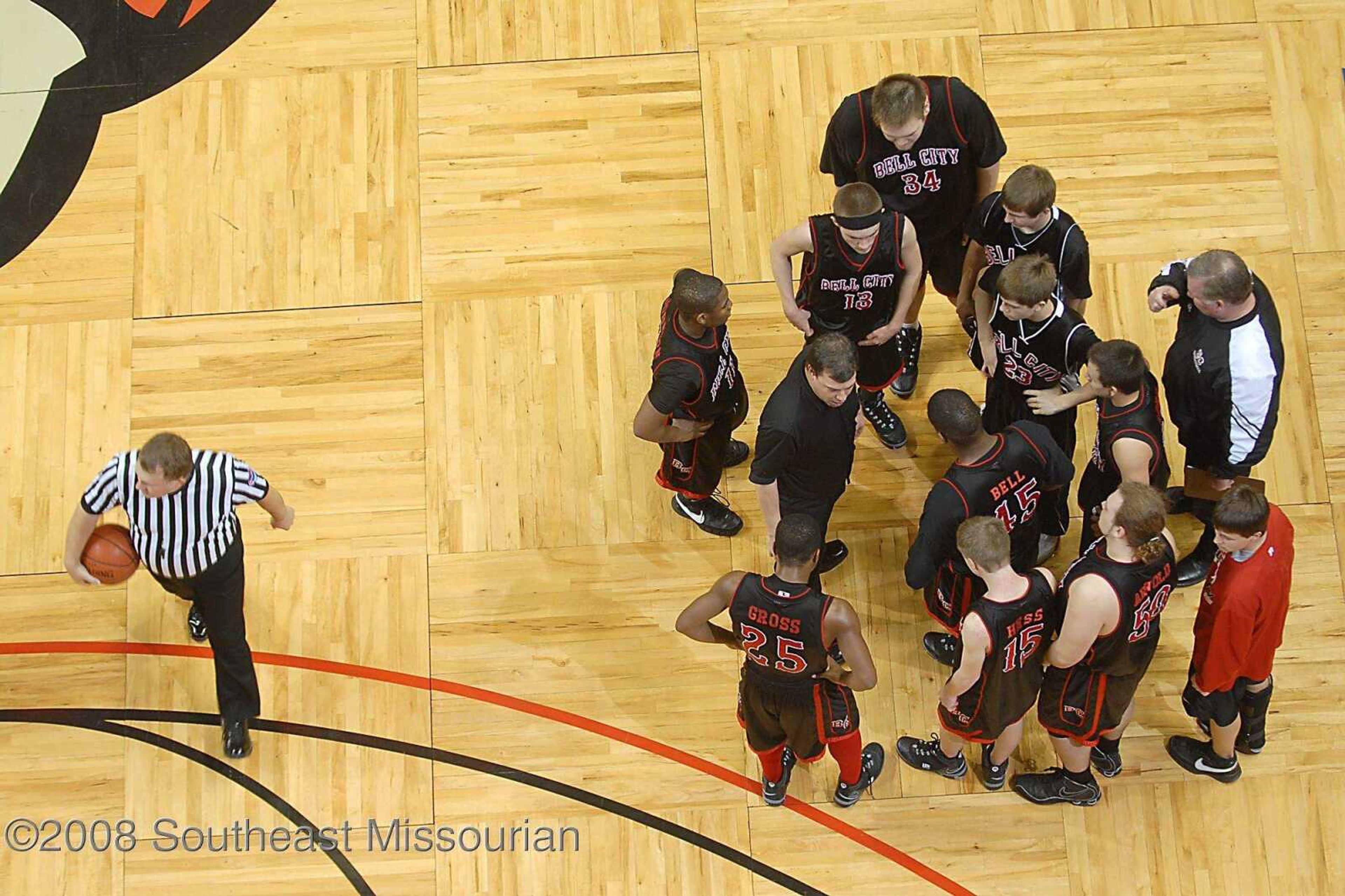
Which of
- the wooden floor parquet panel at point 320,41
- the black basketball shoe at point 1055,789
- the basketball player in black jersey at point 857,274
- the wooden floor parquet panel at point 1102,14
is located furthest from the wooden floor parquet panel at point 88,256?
the black basketball shoe at point 1055,789

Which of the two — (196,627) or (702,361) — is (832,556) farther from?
(196,627)

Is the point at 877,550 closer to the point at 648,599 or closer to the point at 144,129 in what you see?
the point at 648,599

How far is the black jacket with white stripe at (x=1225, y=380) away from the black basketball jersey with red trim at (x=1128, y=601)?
899mm

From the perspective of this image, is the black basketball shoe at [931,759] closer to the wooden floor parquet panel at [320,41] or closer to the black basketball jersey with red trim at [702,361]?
the black basketball jersey with red trim at [702,361]

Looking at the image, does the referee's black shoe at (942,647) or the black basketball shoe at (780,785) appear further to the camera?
the referee's black shoe at (942,647)

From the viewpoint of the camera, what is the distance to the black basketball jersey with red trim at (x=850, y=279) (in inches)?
194

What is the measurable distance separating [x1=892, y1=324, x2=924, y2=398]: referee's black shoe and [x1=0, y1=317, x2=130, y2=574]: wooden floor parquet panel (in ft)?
12.8

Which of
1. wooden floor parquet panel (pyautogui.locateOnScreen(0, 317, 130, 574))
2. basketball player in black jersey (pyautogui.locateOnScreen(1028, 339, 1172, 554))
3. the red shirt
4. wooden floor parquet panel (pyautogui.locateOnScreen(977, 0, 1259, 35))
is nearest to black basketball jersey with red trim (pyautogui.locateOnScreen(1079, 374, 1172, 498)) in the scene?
basketball player in black jersey (pyautogui.locateOnScreen(1028, 339, 1172, 554))

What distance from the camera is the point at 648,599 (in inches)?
228

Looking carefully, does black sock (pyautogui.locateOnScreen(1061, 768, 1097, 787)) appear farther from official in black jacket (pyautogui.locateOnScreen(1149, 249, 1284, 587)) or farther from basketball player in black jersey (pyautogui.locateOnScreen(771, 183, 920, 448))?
basketball player in black jersey (pyautogui.locateOnScreen(771, 183, 920, 448))

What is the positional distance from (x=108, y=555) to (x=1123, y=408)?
410 cm

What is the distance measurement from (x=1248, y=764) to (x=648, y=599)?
287cm

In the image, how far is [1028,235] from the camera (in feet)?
16.0

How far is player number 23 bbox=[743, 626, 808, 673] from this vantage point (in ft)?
14.2
